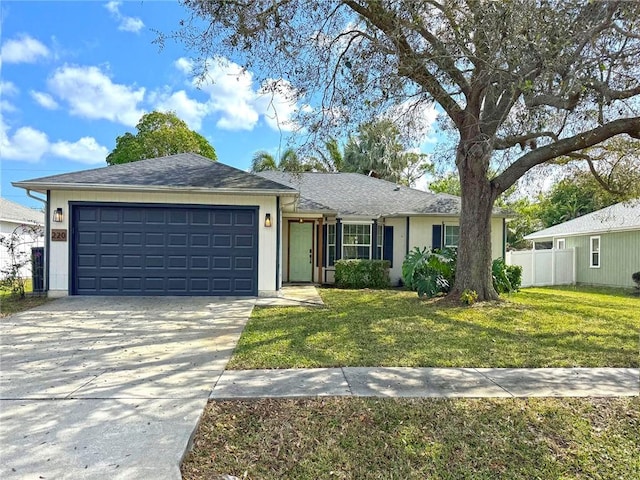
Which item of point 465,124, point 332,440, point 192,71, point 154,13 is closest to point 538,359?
point 332,440

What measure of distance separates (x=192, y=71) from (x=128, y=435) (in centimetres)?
670

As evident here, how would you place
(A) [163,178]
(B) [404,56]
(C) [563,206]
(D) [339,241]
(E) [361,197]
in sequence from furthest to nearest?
1. (C) [563,206]
2. (E) [361,197]
3. (D) [339,241]
4. (A) [163,178]
5. (B) [404,56]

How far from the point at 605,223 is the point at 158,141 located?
25.5 meters

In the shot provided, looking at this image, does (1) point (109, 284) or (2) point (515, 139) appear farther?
(1) point (109, 284)

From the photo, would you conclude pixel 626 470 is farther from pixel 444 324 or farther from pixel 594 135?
pixel 594 135

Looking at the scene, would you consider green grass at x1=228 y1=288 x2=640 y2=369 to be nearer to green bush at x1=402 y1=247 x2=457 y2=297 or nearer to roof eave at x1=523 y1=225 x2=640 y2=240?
green bush at x1=402 y1=247 x2=457 y2=297

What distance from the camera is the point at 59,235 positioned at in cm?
973

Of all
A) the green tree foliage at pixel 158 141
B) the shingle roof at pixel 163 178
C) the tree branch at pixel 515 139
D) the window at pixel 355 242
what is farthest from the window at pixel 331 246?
the green tree foliage at pixel 158 141

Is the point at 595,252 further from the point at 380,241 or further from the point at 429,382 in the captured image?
the point at 429,382

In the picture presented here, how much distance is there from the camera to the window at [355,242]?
14422 mm

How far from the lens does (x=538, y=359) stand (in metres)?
5.13

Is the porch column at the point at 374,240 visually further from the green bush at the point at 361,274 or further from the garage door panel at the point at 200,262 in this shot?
the garage door panel at the point at 200,262

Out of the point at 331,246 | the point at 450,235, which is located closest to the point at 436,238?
the point at 450,235

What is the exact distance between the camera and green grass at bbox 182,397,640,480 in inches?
111
